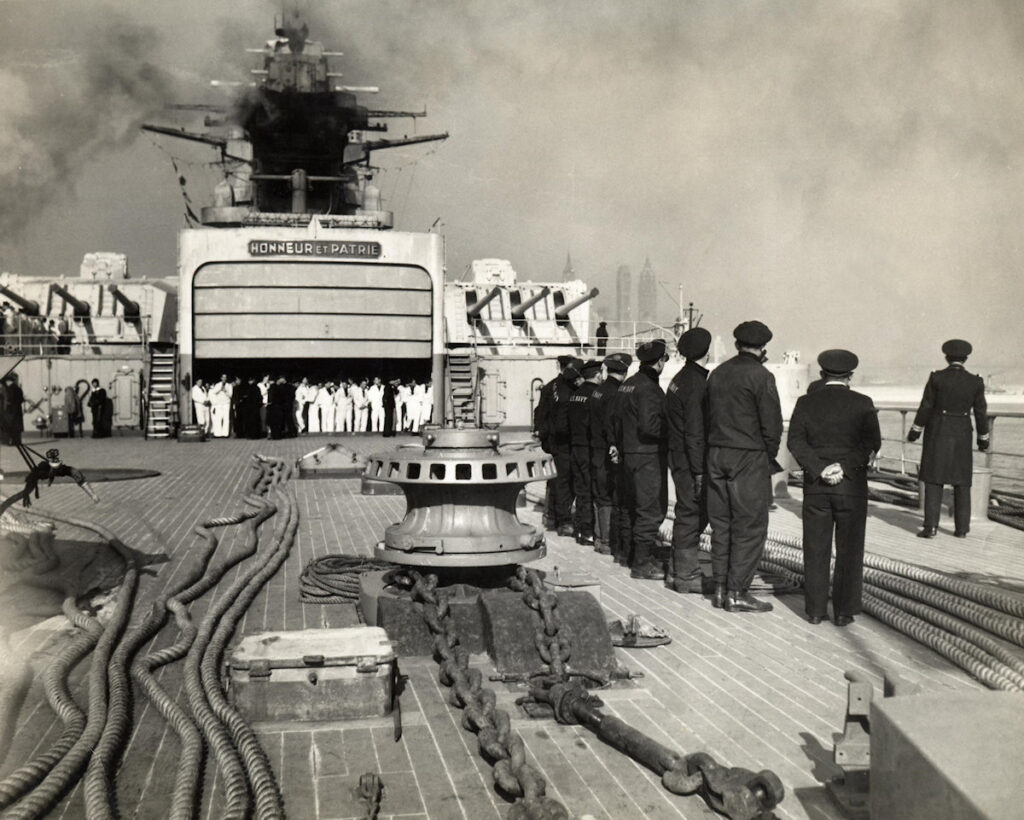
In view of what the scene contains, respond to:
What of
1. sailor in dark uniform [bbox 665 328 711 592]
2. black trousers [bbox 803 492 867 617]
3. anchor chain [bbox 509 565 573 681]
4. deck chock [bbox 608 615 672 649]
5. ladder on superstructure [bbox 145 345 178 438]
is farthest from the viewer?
ladder on superstructure [bbox 145 345 178 438]

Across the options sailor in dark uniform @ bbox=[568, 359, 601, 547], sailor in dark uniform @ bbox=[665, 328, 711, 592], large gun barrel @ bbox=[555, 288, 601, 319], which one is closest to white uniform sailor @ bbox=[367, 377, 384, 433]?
Result: large gun barrel @ bbox=[555, 288, 601, 319]

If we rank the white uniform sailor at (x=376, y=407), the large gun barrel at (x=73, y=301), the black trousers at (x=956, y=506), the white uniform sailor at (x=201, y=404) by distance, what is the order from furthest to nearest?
1. the large gun barrel at (x=73, y=301)
2. the white uniform sailor at (x=376, y=407)
3. the white uniform sailor at (x=201, y=404)
4. the black trousers at (x=956, y=506)

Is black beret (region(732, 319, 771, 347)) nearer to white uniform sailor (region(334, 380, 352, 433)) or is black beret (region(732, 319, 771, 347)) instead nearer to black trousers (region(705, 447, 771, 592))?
black trousers (region(705, 447, 771, 592))

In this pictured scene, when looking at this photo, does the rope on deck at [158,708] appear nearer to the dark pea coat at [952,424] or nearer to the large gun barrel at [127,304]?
the dark pea coat at [952,424]

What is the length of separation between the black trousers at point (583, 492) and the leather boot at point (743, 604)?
223 centimetres

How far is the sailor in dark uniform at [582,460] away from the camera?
7160mm

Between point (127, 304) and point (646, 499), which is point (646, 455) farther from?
point (127, 304)

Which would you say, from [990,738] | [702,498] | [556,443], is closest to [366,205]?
[556,443]

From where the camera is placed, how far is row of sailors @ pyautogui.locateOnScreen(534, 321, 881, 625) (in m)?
4.77

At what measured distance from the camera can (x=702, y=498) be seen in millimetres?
5363

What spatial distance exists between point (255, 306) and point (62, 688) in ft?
56.2

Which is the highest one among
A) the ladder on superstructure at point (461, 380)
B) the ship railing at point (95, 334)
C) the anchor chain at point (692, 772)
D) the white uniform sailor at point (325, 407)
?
the ship railing at point (95, 334)

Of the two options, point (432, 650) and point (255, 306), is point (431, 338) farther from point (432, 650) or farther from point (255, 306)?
point (432, 650)

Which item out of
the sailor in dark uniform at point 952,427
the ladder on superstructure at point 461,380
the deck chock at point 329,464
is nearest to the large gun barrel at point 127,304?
the ladder on superstructure at point 461,380
